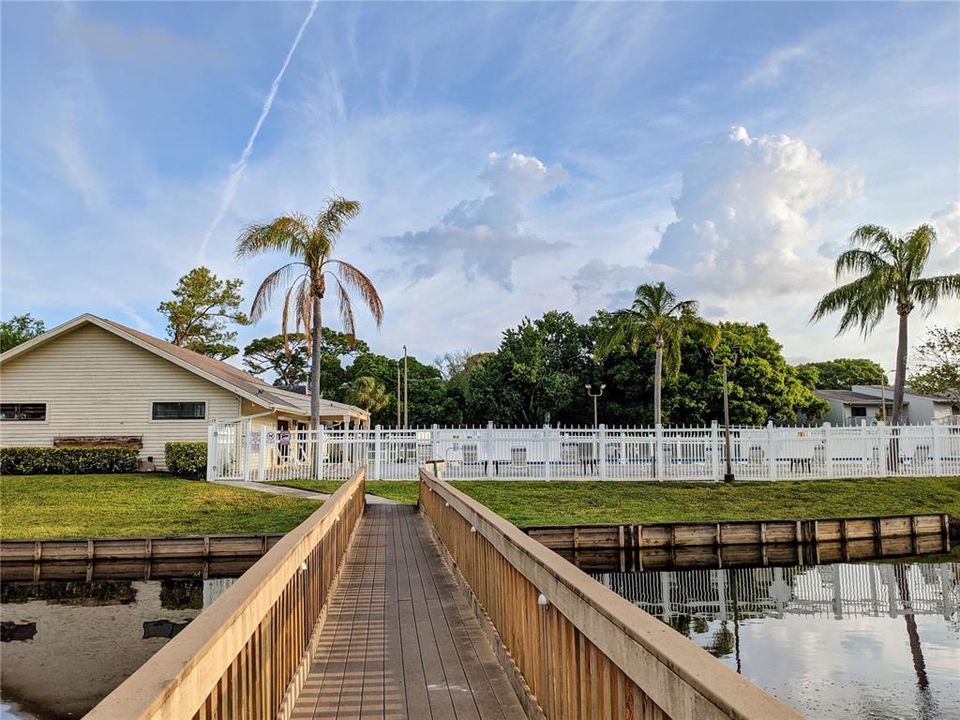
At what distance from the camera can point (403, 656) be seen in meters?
5.40

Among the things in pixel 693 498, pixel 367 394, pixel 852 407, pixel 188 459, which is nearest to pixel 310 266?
pixel 188 459

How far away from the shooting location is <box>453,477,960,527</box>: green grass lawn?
19250 millimetres

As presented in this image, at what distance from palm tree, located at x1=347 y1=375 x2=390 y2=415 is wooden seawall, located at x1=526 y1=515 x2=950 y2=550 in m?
44.9

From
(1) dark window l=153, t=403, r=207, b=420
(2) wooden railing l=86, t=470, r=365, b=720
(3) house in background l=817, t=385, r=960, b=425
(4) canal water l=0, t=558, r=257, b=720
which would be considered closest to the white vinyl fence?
(1) dark window l=153, t=403, r=207, b=420

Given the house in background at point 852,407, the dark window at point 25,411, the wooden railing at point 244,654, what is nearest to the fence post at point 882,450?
the wooden railing at point 244,654

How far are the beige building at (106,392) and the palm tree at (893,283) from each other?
71.0 feet

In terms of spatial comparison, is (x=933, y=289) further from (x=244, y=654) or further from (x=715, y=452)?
(x=244, y=654)

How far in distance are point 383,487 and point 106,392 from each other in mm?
10514

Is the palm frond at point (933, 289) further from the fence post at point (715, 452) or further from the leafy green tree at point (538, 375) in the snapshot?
the leafy green tree at point (538, 375)

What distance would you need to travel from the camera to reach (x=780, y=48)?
14242mm

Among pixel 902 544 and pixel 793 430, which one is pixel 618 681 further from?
pixel 793 430

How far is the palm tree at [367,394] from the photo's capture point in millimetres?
60188

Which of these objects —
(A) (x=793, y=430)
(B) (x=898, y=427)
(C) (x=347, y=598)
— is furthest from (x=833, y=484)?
(C) (x=347, y=598)

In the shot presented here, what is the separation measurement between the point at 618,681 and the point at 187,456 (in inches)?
890
